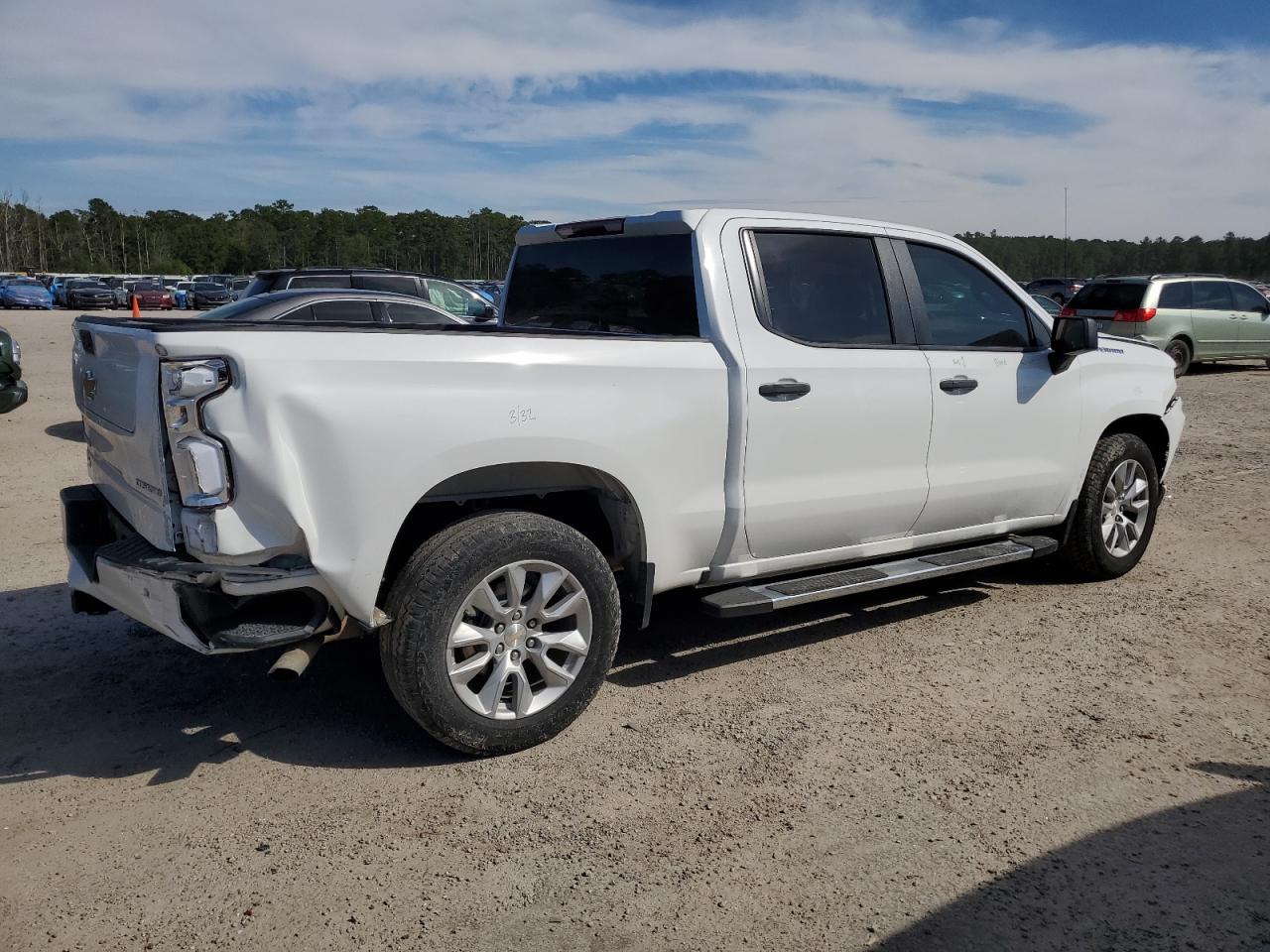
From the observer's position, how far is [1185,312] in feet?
59.2

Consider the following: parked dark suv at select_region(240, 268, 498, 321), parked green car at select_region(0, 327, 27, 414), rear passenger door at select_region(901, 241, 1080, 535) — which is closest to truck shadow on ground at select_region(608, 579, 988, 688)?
rear passenger door at select_region(901, 241, 1080, 535)

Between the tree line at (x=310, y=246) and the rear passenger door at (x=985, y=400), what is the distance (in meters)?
36.1

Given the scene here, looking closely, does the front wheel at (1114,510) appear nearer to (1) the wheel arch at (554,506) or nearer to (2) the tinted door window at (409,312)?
(1) the wheel arch at (554,506)

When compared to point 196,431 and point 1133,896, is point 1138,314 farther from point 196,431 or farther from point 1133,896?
point 196,431

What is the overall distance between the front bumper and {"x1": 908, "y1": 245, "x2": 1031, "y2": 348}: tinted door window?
125 inches

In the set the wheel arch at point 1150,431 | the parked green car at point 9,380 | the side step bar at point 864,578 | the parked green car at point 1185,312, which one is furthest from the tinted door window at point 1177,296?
the parked green car at point 9,380

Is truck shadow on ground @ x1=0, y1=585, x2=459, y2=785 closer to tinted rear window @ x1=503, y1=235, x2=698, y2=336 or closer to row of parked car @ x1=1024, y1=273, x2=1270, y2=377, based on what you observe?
tinted rear window @ x1=503, y1=235, x2=698, y2=336

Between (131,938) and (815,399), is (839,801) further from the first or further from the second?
(131,938)

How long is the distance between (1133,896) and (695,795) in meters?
1.34

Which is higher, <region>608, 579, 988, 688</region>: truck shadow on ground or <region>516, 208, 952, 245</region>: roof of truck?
<region>516, 208, 952, 245</region>: roof of truck

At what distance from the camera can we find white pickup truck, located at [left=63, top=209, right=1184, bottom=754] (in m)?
3.25

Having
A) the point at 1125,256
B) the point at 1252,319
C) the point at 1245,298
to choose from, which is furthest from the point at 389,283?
the point at 1125,256

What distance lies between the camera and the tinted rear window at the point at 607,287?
4441 mm

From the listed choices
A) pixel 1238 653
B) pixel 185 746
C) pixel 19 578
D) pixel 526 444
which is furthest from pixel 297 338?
pixel 1238 653
